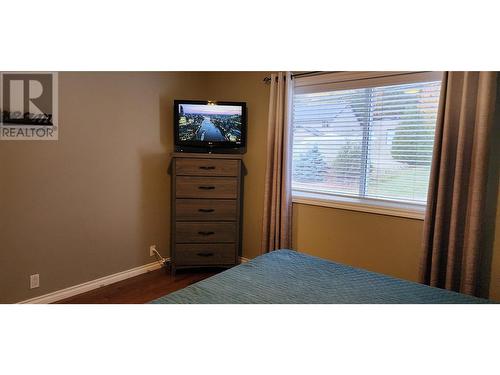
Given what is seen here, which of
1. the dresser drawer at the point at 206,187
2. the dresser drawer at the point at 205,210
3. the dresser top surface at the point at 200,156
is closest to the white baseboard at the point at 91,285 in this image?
→ the dresser drawer at the point at 205,210

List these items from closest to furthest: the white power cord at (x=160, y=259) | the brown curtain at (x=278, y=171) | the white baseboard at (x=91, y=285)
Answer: the white baseboard at (x=91, y=285), the brown curtain at (x=278, y=171), the white power cord at (x=160, y=259)

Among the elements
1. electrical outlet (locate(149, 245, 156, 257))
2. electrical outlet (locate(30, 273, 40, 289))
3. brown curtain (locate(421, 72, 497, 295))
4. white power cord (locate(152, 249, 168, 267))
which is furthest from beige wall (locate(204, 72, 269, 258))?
electrical outlet (locate(30, 273, 40, 289))

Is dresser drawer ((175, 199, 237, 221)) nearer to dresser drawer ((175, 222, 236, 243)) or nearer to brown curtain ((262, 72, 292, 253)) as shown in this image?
dresser drawer ((175, 222, 236, 243))

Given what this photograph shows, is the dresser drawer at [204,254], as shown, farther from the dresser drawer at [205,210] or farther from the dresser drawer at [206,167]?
the dresser drawer at [206,167]

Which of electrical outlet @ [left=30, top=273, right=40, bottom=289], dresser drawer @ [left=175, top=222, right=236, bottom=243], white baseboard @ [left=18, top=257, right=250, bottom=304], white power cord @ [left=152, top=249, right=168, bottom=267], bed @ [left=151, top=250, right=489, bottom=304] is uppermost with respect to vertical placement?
bed @ [left=151, top=250, right=489, bottom=304]

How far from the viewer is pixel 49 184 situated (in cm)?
269

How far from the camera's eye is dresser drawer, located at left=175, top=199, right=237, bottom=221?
3.35 m

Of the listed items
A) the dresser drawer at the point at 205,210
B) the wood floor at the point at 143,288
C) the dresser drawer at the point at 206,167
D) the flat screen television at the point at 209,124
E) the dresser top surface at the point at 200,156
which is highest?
the flat screen television at the point at 209,124

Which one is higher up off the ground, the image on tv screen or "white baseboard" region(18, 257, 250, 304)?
the image on tv screen

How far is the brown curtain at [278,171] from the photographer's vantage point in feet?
10.5

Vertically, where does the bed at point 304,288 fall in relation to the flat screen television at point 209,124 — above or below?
below

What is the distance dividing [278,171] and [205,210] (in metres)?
0.84

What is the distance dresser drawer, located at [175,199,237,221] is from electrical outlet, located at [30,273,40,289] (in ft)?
4.12

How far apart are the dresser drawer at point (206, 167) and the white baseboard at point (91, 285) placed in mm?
1098
